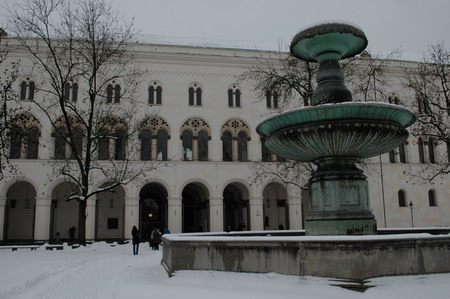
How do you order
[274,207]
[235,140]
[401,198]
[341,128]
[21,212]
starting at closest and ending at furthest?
1. [341,128]
2. [235,140]
3. [21,212]
4. [401,198]
5. [274,207]

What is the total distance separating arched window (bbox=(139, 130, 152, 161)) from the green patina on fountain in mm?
20812

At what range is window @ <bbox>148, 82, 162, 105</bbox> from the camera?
30.5 meters

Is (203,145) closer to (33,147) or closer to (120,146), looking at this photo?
(120,146)

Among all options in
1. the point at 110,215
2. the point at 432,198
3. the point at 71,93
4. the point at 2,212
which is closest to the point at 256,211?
the point at 110,215

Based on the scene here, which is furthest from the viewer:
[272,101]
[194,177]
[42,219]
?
[272,101]

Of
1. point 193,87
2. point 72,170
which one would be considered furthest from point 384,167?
point 72,170

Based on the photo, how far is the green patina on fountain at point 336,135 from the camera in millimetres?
8320

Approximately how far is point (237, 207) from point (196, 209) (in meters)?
3.55

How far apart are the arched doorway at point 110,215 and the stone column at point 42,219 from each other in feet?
14.5

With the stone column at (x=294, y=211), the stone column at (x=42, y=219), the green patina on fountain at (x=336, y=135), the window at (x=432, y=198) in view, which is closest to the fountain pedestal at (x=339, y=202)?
the green patina on fountain at (x=336, y=135)

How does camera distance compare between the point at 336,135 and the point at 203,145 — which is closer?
the point at 336,135

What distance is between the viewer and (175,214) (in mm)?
29250

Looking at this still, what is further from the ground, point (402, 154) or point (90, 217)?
point (402, 154)

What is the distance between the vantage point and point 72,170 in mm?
27781
